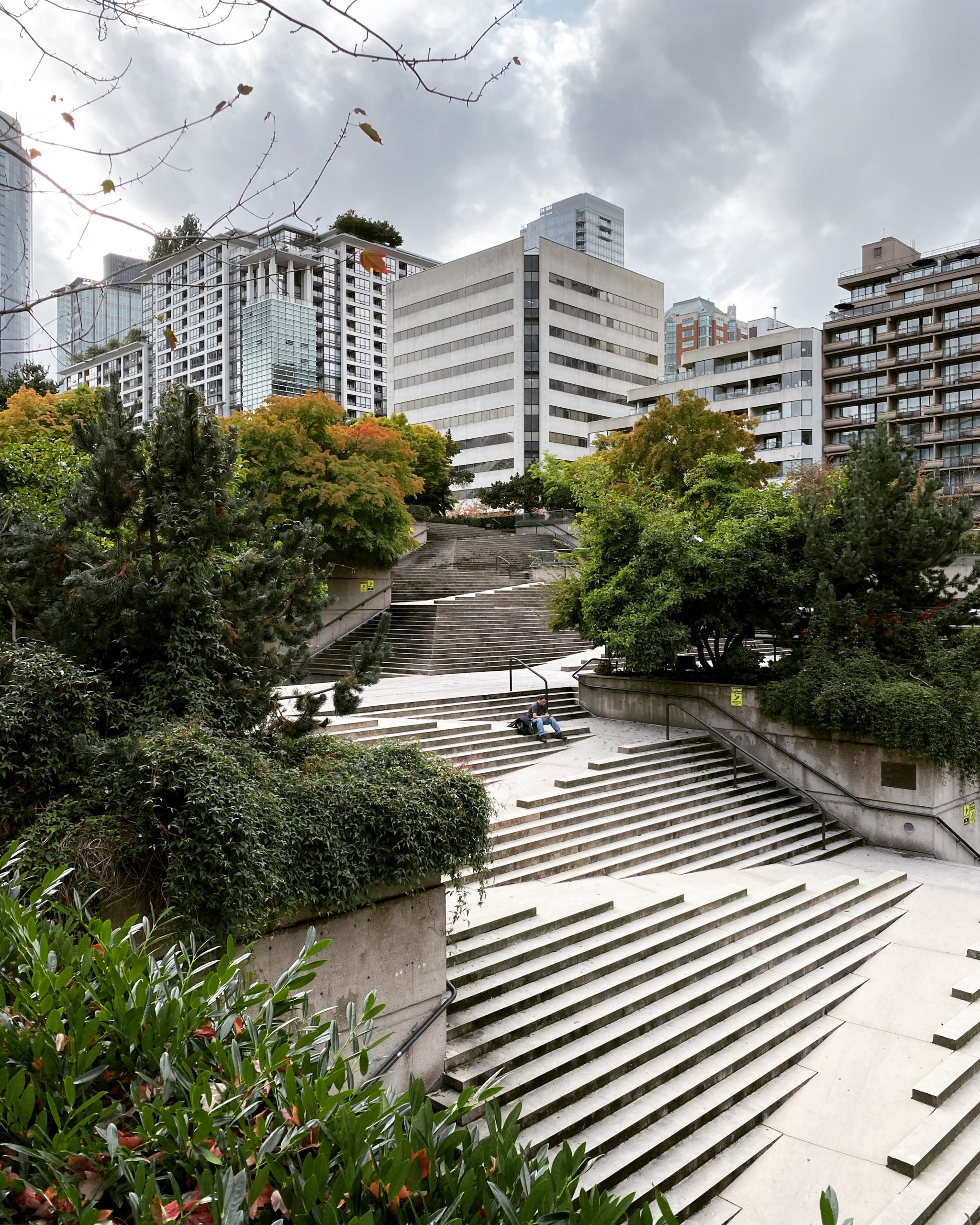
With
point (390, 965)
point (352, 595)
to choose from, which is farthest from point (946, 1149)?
point (352, 595)

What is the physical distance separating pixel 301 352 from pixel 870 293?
50.1 metres

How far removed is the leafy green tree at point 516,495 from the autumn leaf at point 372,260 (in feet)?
148

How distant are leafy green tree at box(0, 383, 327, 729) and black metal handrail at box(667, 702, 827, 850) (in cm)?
966

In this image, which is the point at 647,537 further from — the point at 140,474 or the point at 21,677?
the point at 21,677

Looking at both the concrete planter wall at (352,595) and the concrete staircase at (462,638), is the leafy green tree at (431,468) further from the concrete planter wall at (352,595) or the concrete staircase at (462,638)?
the concrete planter wall at (352,595)

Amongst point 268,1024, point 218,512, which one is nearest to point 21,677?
point 218,512

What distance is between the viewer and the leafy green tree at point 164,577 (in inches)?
230

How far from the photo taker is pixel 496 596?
86.9 feet

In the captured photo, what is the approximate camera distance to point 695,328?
129875 mm

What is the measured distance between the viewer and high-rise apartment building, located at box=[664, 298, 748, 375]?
128 m

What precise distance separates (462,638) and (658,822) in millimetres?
11109

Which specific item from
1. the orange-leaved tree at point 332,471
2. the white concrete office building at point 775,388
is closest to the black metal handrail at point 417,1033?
the orange-leaved tree at point 332,471

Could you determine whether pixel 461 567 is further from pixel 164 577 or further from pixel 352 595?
pixel 164 577

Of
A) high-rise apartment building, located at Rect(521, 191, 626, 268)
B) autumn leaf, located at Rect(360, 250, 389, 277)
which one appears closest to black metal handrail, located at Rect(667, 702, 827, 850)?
autumn leaf, located at Rect(360, 250, 389, 277)
